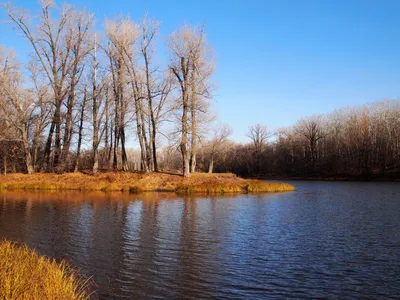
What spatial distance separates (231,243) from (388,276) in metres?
4.95

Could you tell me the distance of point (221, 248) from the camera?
37.7 feet

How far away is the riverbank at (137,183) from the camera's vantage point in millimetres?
31436

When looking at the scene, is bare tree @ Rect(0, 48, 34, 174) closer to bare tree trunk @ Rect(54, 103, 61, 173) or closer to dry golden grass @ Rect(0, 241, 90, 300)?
bare tree trunk @ Rect(54, 103, 61, 173)

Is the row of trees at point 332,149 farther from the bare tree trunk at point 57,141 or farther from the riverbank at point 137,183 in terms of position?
the bare tree trunk at point 57,141

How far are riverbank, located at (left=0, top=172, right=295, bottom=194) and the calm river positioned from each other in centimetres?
1102

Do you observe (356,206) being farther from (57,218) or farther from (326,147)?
(326,147)

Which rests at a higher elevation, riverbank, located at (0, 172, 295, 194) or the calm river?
riverbank, located at (0, 172, 295, 194)

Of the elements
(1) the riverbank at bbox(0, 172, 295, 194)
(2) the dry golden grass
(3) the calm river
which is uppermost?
(1) the riverbank at bbox(0, 172, 295, 194)

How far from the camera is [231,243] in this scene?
12.1 meters

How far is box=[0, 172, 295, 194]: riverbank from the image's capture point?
103ft

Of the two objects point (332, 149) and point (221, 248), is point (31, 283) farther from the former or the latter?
point (332, 149)

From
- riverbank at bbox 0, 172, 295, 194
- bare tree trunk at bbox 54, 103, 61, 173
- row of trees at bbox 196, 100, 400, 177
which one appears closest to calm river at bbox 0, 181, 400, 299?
riverbank at bbox 0, 172, 295, 194

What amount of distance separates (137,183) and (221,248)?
21.7 metres

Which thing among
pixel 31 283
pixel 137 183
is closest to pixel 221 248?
pixel 31 283
